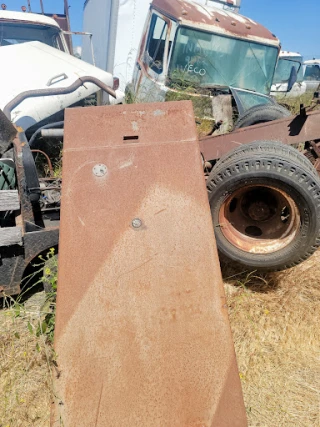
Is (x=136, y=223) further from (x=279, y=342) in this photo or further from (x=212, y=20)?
(x=212, y=20)

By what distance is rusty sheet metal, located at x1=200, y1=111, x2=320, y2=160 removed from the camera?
298 cm

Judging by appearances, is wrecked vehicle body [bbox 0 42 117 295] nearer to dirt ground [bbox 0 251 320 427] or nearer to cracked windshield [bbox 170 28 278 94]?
dirt ground [bbox 0 251 320 427]

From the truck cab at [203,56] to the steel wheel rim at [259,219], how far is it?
2898 millimetres

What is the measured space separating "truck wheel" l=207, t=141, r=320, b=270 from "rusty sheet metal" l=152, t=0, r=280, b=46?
155 inches

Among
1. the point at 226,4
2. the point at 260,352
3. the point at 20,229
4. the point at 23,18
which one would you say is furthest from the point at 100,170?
the point at 226,4

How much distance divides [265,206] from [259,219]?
0.10 m

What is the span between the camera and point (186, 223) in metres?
1.67

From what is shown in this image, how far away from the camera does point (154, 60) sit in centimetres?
624

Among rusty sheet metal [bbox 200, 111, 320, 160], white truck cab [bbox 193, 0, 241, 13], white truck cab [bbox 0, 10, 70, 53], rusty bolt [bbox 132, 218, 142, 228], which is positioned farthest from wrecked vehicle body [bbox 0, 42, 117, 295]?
white truck cab [bbox 193, 0, 241, 13]

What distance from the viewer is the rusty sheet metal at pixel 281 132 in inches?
117

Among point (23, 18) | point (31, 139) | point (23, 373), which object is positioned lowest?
point (23, 373)

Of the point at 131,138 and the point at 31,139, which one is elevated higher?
the point at 131,138

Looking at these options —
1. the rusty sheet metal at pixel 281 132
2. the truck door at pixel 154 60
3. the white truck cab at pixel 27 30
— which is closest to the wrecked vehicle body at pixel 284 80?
the truck door at pixel 154 60

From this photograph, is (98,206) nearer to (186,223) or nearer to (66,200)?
(66,200)
